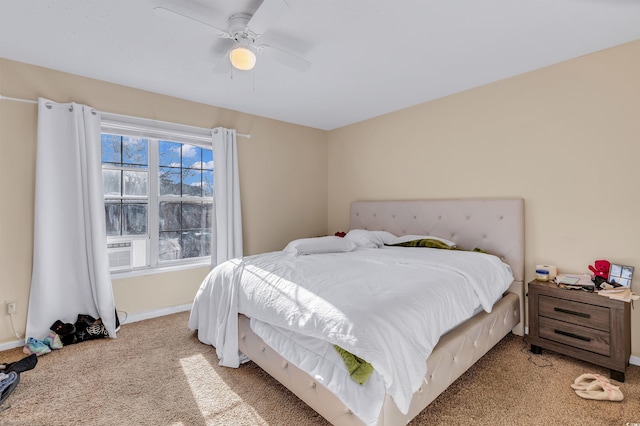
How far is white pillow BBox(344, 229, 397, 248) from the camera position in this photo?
133 inches

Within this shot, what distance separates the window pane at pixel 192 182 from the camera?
3600 millimetres

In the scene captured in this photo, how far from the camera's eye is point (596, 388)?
6.28 ft

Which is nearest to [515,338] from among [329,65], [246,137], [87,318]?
[329,65]

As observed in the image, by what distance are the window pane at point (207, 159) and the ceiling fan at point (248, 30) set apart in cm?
166

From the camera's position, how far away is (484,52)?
2.40 meters

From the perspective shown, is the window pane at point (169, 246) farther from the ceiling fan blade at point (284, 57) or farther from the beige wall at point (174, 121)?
the ceiling fan blade at point (284, 57)

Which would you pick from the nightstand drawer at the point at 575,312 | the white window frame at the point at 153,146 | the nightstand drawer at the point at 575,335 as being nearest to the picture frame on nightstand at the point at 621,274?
the nightstand drawer at the point at 575,312

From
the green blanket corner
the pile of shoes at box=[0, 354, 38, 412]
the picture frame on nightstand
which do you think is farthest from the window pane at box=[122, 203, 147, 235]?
the picture frame on nightstand

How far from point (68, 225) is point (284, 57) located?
2.45m

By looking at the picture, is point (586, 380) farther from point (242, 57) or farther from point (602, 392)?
point (242, 57)

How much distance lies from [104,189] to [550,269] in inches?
165

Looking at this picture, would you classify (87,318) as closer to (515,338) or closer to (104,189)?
(104,189)

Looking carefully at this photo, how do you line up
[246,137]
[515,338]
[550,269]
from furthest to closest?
[246,137], [515,338], [550,269]

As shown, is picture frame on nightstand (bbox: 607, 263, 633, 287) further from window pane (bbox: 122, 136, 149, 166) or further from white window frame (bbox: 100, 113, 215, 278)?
window pane (bbox: 122, 136, 149, 166)
